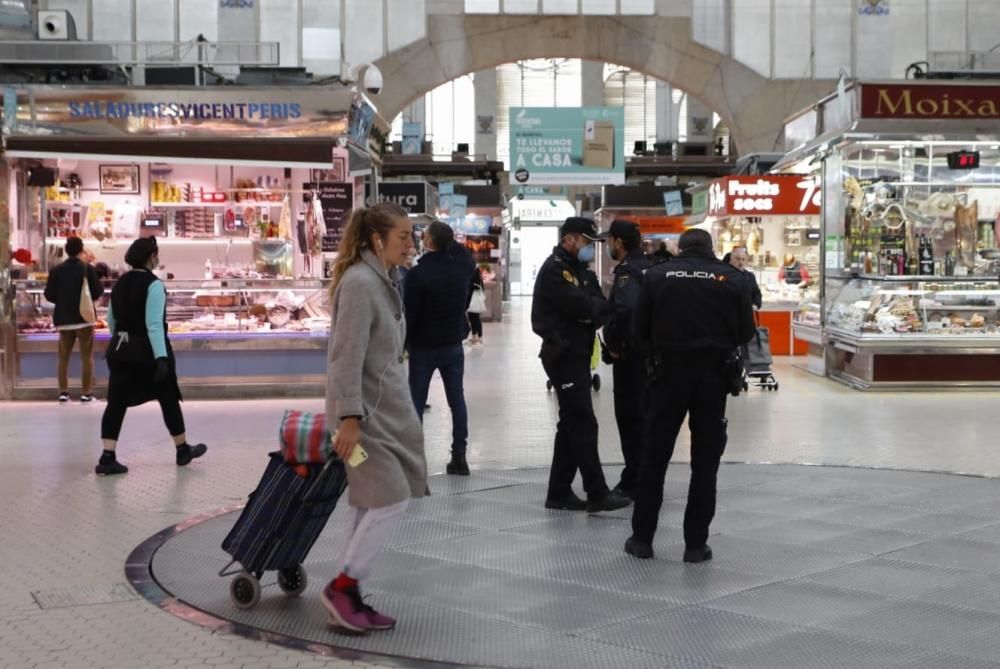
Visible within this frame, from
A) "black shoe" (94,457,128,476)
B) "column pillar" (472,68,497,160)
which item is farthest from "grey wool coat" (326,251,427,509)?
"column pillar" (472,68,497,160)

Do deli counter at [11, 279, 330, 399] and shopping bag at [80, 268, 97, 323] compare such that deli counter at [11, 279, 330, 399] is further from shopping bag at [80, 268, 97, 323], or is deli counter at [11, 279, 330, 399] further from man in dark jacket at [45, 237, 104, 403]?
shopping bag at [80, 268, 97, 323]

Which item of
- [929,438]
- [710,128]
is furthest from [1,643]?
[710,128]

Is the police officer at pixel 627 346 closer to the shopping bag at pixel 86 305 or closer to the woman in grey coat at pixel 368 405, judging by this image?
the woman in grey coat at pixel 368 405

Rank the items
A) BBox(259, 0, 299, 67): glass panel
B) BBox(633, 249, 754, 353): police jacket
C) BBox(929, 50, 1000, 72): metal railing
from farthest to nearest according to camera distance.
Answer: BBox(259, 0, 299, 67): glass panel < BBox(929, 50, 1000, 72): metal railing < BBox(633, 249, 754, 353): police jacket

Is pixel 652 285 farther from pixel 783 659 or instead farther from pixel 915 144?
pixel 915 144

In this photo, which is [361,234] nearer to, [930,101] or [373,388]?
[373,388]

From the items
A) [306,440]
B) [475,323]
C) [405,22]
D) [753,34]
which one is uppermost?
[405,22]

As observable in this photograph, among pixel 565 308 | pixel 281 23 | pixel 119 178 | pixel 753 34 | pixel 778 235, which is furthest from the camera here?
pixel 753 34

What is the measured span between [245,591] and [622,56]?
2651cm

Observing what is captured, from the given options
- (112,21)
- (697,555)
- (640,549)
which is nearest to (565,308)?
(640,549)

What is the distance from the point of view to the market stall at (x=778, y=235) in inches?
747

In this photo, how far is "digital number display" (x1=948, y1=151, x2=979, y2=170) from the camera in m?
13.9

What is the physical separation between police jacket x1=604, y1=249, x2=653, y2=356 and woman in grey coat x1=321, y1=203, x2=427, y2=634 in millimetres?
2286

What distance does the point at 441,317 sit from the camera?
8266 mm
